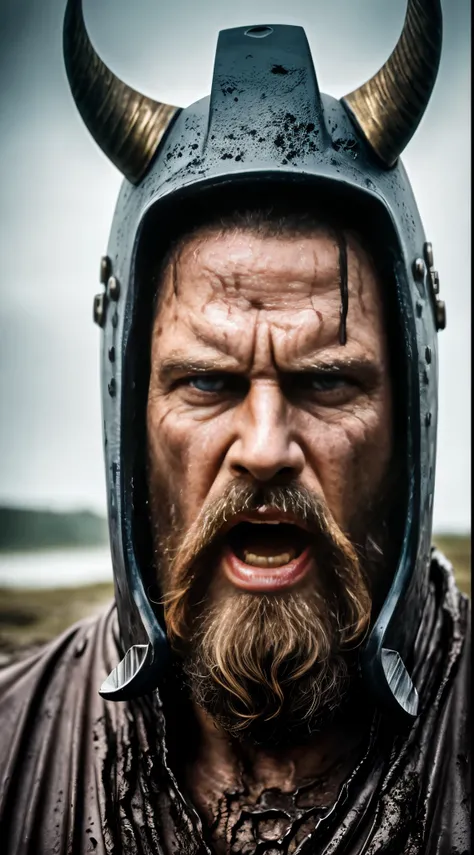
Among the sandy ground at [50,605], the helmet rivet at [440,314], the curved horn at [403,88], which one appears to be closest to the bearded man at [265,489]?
the curved horn at [403,88]

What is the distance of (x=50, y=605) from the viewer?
328 centimetres

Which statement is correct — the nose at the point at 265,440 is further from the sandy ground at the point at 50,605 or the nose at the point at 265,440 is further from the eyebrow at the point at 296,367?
the sandy ground at the point at 50,605

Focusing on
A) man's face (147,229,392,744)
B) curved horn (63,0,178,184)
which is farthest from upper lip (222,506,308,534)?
curved horn (63,0,178,184)

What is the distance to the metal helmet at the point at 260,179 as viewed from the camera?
1710mm

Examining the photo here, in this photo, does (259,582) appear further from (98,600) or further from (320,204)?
(98,600)

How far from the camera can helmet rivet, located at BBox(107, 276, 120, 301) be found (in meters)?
1.88

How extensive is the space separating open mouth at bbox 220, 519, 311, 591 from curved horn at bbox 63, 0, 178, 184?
31.0 inches

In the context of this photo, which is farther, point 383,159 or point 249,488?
point 383,159

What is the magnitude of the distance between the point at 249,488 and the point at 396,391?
0.41 m

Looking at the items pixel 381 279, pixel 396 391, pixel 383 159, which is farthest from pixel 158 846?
pixel 383 159

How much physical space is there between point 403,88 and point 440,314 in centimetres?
53

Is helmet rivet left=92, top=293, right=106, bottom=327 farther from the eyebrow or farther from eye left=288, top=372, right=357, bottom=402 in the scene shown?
eye left=288, top=372, right=357, bottom=402

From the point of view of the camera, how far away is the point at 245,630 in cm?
168

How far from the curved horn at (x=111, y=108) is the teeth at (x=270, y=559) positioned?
2.75 feet
